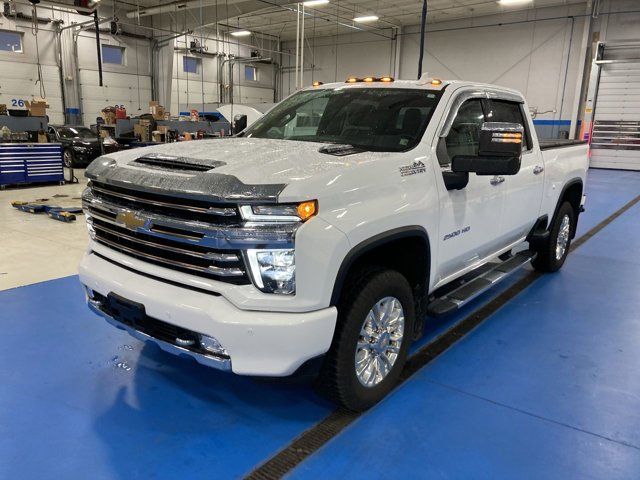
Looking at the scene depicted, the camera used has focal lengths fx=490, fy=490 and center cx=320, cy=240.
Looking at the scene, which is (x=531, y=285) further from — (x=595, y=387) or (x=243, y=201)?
(x=243, y=201)

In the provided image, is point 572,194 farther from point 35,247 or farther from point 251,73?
point 251,73

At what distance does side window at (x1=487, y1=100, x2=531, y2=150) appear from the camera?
3679 millimetres

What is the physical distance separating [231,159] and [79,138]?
544 inches

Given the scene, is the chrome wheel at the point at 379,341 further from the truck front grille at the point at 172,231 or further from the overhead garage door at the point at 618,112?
the overhead garage door at the point at 618,112

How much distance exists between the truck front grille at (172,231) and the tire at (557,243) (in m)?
3.83

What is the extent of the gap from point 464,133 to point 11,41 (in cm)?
2193

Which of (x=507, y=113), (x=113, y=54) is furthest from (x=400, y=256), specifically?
(x=113, y=54)

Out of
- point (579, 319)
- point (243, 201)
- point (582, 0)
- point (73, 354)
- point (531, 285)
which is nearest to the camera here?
point (243, 201)

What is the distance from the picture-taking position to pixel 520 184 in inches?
152

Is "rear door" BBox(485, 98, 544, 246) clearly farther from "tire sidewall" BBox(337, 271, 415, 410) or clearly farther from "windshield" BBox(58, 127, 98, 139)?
"windshield" BBox(58, 127, 98, 139)

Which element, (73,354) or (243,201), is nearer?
(243,201)

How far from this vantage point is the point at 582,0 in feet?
61.5

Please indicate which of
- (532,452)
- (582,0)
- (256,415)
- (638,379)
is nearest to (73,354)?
(256,415)

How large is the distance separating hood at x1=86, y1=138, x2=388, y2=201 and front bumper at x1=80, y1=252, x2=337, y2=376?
0.48m
